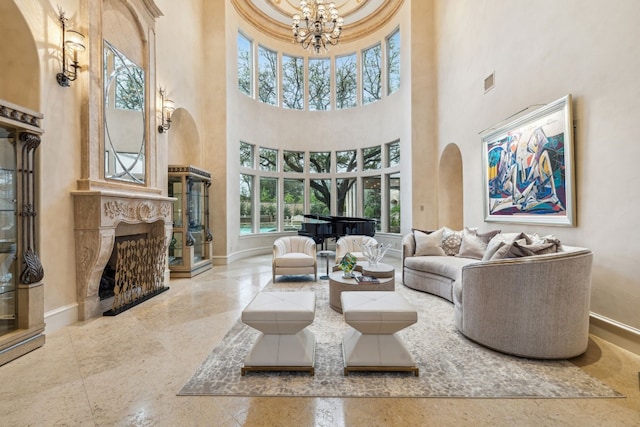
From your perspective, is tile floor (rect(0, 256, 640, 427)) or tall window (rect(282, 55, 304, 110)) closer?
tile floor (rect(0, 256, 640, 427))

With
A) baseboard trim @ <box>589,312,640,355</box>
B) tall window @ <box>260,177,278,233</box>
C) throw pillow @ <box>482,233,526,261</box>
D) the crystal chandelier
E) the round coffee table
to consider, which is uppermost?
the crystal chandelier

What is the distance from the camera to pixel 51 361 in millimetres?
2604

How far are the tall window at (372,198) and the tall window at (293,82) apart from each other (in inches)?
126

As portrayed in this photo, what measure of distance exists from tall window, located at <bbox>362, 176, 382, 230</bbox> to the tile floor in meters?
6.31

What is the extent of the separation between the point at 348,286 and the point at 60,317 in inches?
128

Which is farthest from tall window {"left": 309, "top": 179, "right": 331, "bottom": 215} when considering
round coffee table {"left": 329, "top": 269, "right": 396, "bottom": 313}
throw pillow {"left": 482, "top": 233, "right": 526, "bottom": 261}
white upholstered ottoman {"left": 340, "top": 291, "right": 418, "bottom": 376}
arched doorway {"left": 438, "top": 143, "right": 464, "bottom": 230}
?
white upholstered ottoman {"left": 340, "top": 291, "right": 418, "bottom": 376}

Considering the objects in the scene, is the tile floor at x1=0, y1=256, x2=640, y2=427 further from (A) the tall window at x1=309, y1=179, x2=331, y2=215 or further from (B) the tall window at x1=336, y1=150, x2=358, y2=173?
(B) the tall window at x1=336, y1=150, x2=358, y2=173

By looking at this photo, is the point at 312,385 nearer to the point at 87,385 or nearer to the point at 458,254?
the point at 87,385

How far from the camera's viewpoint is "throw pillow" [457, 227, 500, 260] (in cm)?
458

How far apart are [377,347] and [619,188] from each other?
109 inches

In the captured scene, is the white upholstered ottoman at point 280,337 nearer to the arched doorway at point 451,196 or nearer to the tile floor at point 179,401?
the tile floor at point 179,401

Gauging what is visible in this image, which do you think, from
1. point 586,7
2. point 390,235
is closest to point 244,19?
point 390,235

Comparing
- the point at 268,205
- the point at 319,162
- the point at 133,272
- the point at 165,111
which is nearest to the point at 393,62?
the point at 319,162

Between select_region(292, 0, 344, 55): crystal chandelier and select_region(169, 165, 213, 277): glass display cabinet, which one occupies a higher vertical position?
select_region(292, 0, 344, 55): crystal chandelier
